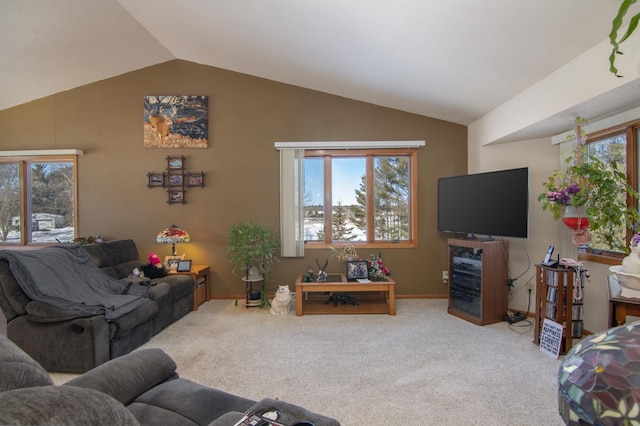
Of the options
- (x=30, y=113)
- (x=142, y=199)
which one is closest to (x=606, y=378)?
(x=142, y=199)

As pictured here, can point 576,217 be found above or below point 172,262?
above

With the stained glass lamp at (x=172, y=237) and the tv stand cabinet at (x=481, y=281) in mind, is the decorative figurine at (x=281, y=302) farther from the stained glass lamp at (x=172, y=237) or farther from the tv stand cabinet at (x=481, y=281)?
the tv stand cabinet at (x=481, y=281)

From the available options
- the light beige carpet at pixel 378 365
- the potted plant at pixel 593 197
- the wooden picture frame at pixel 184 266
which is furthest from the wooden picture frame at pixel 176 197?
the potted plant at pixel 593 197

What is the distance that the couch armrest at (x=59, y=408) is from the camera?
49 cm

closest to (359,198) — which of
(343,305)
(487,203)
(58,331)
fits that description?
(343,305)

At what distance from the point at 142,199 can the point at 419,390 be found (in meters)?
4.30

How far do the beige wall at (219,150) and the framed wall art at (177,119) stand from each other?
0.36 ft

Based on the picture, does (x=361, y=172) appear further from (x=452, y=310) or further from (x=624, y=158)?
(x=624, y=158)

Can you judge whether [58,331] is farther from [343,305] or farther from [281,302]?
[343,305]

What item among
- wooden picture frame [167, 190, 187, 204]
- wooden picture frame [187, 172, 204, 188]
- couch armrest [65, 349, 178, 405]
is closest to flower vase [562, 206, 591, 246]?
couch armrest [65, 349, 178, 405]

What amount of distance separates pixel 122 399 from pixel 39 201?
4.83 metres

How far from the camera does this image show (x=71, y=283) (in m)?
2.79

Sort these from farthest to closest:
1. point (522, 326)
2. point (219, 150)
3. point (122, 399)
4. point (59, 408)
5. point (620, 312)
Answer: point (219, 150)
point (522, 326)
point (620, 312)
point (122, 399)
point (59, 408)

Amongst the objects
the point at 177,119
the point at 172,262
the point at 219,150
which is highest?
the point at 177,119
